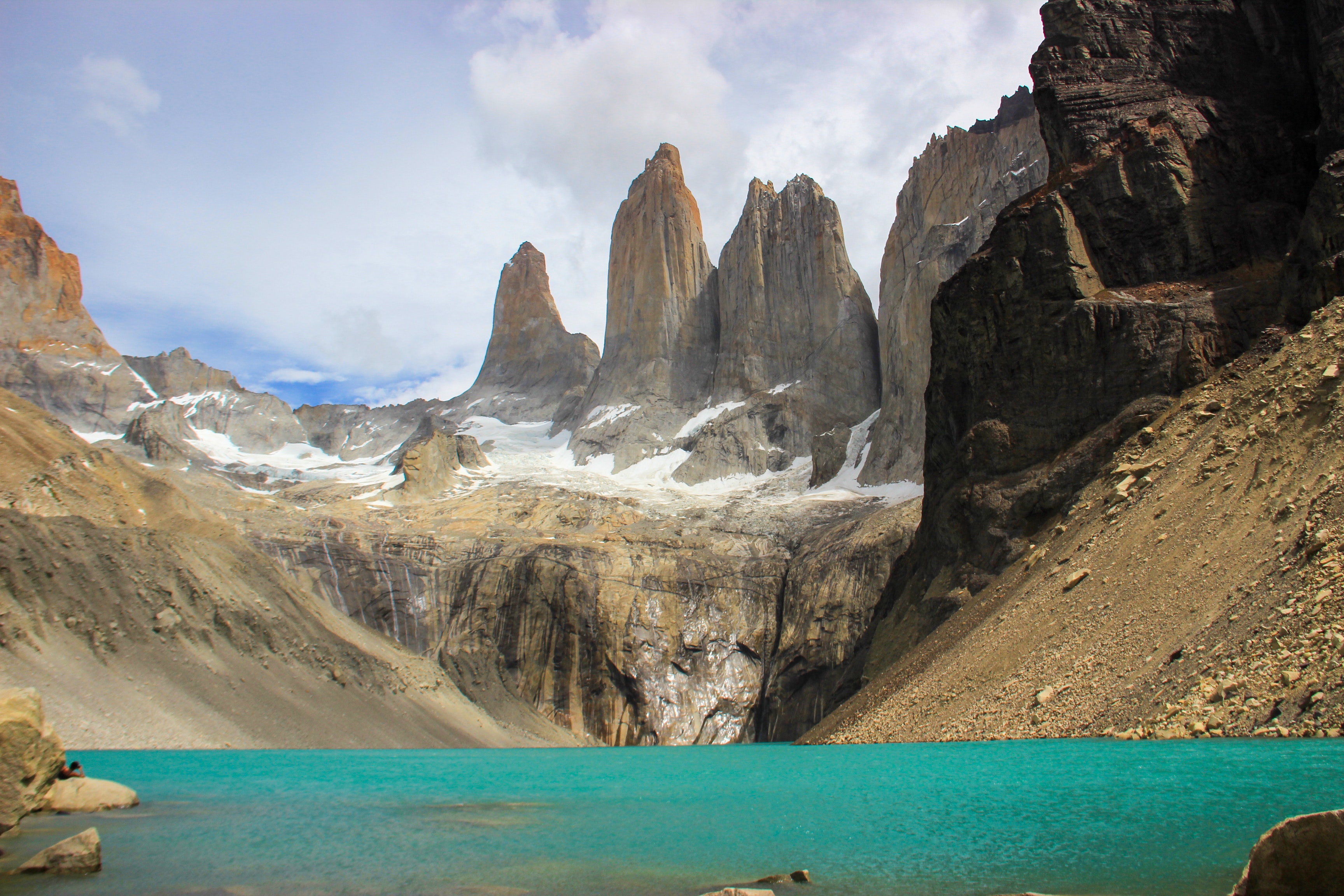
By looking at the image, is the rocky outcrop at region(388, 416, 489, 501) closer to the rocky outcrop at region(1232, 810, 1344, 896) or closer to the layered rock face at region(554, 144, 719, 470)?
the layered rock face at region(554, 144, 719, 470)

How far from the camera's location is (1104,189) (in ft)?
126

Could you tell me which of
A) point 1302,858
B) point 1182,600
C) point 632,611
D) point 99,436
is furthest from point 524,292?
point 1302,858

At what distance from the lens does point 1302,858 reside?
20.3 ft

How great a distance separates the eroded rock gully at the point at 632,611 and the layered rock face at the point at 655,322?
3909cm

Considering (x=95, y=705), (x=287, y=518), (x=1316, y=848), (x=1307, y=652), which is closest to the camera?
(x=1316, y=848)

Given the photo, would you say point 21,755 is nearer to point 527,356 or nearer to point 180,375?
point 527,356

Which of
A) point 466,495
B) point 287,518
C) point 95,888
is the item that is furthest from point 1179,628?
point 466,495

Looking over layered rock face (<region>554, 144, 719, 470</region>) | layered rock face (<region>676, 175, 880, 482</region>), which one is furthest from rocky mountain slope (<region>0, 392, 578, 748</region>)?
layered rock face (<region>554, 144, 719, 470</region>)

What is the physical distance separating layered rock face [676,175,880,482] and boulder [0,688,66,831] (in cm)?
8356

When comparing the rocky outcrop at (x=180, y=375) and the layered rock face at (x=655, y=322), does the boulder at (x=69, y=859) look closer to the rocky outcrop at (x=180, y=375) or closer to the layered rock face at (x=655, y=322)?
the layered rock face at (x=655, y=322)

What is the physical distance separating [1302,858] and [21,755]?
1328 cm

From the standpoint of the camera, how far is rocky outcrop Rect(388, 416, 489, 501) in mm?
87375

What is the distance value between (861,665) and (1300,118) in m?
29.7

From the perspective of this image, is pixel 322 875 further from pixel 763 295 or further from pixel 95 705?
pixel 763 295
